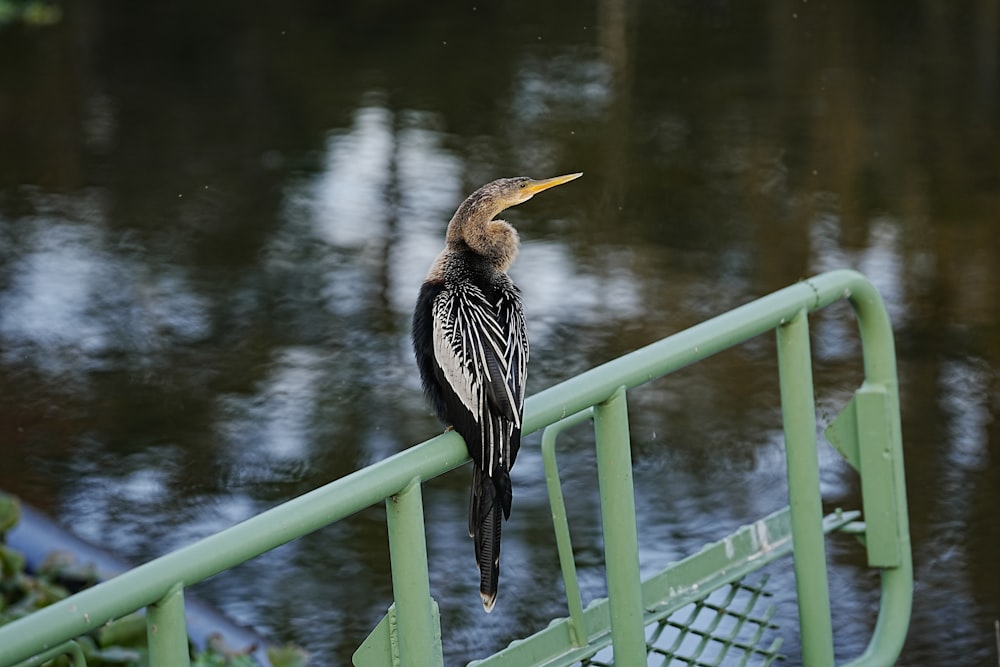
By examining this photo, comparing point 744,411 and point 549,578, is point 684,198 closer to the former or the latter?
point 744,411

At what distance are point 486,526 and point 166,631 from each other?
0.77 m

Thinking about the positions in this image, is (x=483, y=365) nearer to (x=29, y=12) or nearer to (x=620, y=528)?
(x=620, y=528)

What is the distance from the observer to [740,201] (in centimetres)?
780

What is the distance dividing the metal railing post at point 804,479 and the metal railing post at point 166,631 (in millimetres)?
1216

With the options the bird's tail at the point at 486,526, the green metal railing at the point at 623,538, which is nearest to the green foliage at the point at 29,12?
the green metal railing at the point at 623,538

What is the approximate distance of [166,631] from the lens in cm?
175

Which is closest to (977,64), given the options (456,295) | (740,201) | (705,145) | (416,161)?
(705,145)

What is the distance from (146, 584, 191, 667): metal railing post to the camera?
68.6 inches

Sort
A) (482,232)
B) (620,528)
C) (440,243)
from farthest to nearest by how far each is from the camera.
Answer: (440,243)
(482,232)
(620,528)

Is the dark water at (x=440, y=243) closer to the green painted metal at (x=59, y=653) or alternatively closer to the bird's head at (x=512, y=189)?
the bird's head at (x=512, y=189)

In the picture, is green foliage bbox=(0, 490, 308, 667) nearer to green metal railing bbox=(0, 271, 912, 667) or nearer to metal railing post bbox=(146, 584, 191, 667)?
green metal railing bbox=(0, 271, 912, 667)

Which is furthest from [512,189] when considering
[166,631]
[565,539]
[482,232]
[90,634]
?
[90,634]

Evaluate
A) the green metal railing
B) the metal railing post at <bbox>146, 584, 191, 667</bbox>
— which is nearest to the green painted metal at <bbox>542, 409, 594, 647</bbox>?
the green metal railing

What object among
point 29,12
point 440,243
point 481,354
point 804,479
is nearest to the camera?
point 481,354
